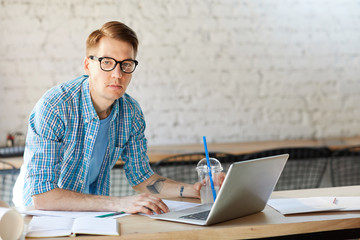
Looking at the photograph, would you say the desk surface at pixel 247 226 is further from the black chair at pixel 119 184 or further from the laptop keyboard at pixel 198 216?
the black chair at pixel 119 184

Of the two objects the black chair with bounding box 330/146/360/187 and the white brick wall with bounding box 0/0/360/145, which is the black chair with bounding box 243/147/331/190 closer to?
the black chair with bounding box 330/146/360/187

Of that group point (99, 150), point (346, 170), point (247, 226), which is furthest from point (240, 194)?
point (346, 170)

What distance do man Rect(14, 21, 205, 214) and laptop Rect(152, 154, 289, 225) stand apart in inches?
5.6

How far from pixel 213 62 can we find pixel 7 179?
195 centimetres

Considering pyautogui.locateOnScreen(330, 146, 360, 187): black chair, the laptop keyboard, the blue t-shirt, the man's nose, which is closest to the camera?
the laptop keyboard

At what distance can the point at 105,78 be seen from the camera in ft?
6.59

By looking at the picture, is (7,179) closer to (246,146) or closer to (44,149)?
(246,146)

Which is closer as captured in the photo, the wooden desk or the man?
the man

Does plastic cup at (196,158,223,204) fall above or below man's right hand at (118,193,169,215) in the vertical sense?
above

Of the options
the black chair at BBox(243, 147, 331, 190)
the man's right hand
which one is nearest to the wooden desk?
the black chair at BBox(243, 147, 331, 190)

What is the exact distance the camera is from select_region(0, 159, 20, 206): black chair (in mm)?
3275

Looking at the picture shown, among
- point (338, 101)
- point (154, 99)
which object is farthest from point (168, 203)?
point (338, 101)

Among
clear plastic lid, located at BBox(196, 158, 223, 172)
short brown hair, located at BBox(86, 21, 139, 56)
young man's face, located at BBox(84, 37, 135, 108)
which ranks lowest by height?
clear plastic lid, located at BBox(196, 158, 223, 172)

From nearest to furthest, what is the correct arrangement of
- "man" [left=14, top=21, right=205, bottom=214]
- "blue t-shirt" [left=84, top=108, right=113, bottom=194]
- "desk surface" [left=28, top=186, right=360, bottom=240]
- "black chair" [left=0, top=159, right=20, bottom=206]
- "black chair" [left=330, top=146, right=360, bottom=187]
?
1. "desk surface" [left=28, top=186, right=360, bottom=240]
2. "man" [left=14, top=21, right=205, bottom=214]
3. "blue t-shirt" [left=84, top=108, right=113, bottom=194]
4. "black chair" [left=0, top=159, right=20, bottom=206]
5. "black chair" [left=330, top=146, right=360, bottom=187]
